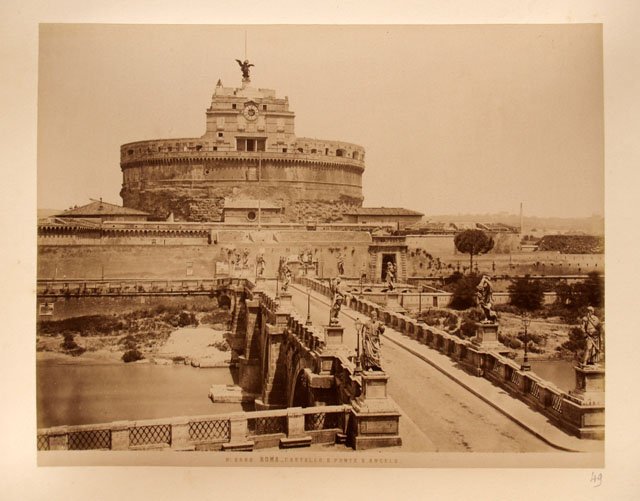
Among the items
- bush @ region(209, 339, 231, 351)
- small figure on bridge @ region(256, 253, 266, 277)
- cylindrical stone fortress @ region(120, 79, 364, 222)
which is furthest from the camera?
cylindrical stone fortress @ region(120, 79, 364, 222)

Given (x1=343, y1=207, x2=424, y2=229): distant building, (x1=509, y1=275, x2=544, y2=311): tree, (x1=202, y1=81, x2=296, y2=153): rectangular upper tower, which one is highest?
(x1=202, y1=81, x2=296, y2=153): rectangular upper tower

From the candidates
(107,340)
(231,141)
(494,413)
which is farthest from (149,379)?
(231,141)

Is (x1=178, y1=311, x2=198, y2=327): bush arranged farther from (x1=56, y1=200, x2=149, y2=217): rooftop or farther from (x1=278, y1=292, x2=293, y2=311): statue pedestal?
(x1=56, y1=200, x2=149, y2=217): rooftop

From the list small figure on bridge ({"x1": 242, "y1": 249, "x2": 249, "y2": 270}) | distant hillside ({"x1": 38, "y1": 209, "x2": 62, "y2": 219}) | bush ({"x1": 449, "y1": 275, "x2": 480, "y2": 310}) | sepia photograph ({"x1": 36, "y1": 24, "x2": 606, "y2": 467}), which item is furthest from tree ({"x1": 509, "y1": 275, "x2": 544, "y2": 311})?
distant hillside ({"x1": 38, "y1": 209, "x2": 62, "y2": 219})

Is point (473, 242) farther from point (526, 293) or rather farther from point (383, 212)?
point (383, 212)

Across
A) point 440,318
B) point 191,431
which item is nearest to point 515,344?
point 440,318

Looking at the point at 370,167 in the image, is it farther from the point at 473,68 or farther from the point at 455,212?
the point at 473,68

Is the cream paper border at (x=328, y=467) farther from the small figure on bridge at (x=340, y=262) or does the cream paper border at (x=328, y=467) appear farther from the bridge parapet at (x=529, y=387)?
the small figure on bridge at (x=340, y=262)
